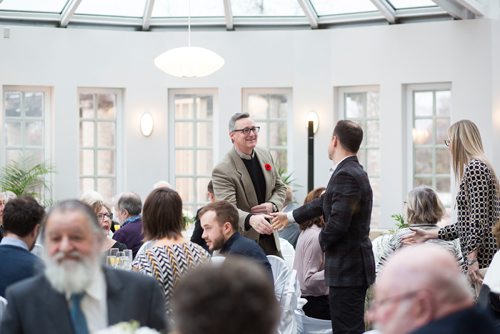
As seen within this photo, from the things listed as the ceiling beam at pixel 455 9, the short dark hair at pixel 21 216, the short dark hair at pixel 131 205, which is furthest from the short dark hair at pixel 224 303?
the ceiling beam at pixel 455 9

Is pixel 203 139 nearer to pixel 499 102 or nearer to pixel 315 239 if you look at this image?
pixel 499 102

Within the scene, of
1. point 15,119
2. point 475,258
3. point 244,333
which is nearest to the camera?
point 244,333

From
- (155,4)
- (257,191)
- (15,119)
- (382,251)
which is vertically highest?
(155,4)

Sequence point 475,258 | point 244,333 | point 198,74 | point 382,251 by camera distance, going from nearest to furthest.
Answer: point 244,333 < point 475,258 < point 382,251 < point 198,74

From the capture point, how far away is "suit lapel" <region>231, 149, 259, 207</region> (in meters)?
5.57

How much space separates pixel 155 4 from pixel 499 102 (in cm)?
412

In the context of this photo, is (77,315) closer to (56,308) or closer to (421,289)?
(56,308)

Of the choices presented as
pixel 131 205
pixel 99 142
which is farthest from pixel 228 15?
pixel 131 205

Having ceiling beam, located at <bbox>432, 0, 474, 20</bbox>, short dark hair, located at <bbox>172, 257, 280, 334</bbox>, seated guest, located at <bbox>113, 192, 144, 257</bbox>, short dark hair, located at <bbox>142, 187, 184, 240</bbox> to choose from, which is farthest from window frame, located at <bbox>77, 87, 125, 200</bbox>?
short dark hair, located at <bbox>172, 257, 280, 334</bbox>

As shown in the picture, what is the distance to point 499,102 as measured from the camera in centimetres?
961

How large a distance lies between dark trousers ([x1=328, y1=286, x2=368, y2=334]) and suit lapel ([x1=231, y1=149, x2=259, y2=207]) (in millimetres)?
800

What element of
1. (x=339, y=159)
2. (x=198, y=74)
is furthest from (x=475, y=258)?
(x=198, y=74)

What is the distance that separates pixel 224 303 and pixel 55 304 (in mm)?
1210

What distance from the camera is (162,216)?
4.38 m
